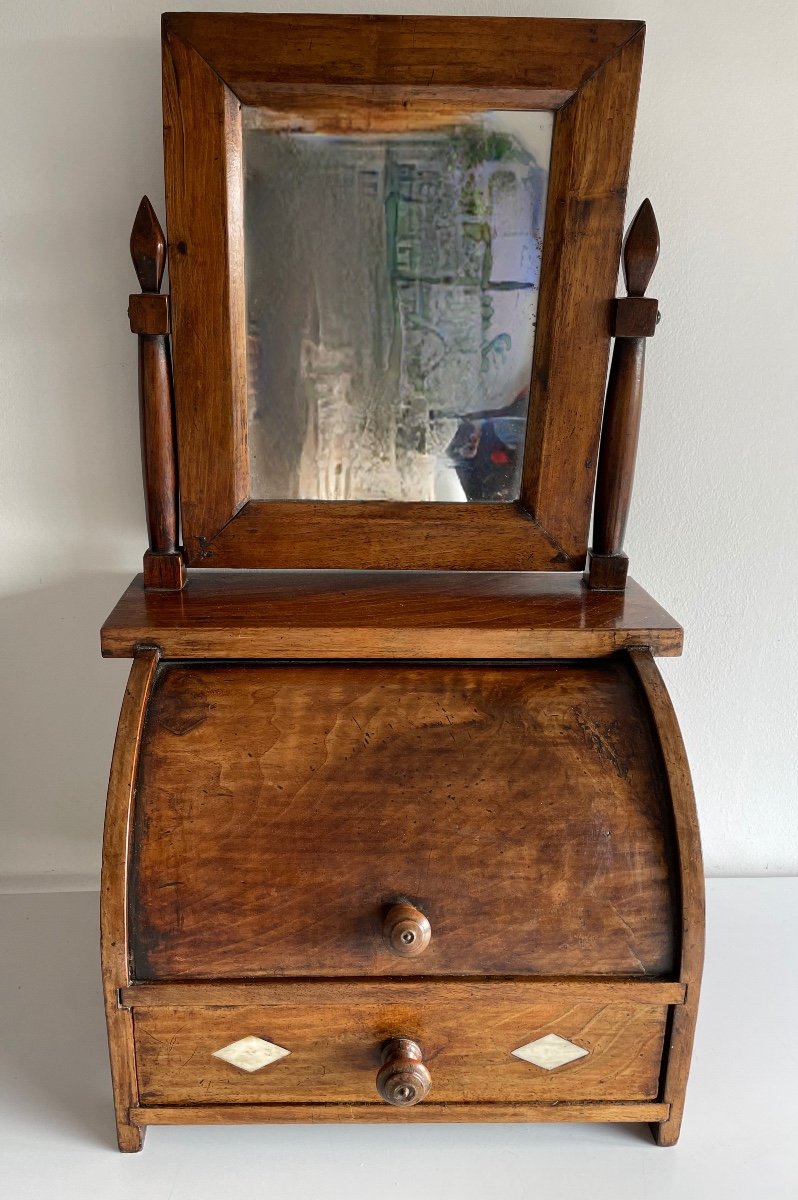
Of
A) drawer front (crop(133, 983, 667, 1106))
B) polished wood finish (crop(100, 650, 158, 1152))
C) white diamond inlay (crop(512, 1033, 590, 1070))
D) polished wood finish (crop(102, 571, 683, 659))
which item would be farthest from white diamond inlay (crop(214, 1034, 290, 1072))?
polished wood finish (crop(102, 571, 683, 659))

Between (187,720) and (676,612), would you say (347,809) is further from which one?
(676,612)

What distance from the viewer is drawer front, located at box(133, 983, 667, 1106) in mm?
1180

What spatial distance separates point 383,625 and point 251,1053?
555 mm

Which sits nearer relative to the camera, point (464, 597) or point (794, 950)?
point (464, 597)

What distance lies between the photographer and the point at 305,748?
121 centimetres

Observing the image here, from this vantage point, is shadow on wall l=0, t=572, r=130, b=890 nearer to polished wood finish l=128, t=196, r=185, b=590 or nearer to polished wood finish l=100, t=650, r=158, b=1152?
polished wood finish l=128, t=196, r=185, b=590

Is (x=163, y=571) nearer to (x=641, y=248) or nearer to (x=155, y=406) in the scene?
(x=155, y=406)

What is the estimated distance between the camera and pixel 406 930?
111 centimetres

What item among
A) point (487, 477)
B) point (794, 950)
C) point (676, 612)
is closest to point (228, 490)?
point (487, 477)

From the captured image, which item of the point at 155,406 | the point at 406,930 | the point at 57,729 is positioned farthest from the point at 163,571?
the point at 406,930

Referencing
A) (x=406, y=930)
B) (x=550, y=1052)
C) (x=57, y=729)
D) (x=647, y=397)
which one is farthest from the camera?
(x=57, y=729)

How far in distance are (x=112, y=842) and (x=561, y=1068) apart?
2.07 ft

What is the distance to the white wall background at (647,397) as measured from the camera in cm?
140

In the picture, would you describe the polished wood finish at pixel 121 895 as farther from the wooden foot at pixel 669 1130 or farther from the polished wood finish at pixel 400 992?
the wooden foot at pixel 669 1130
